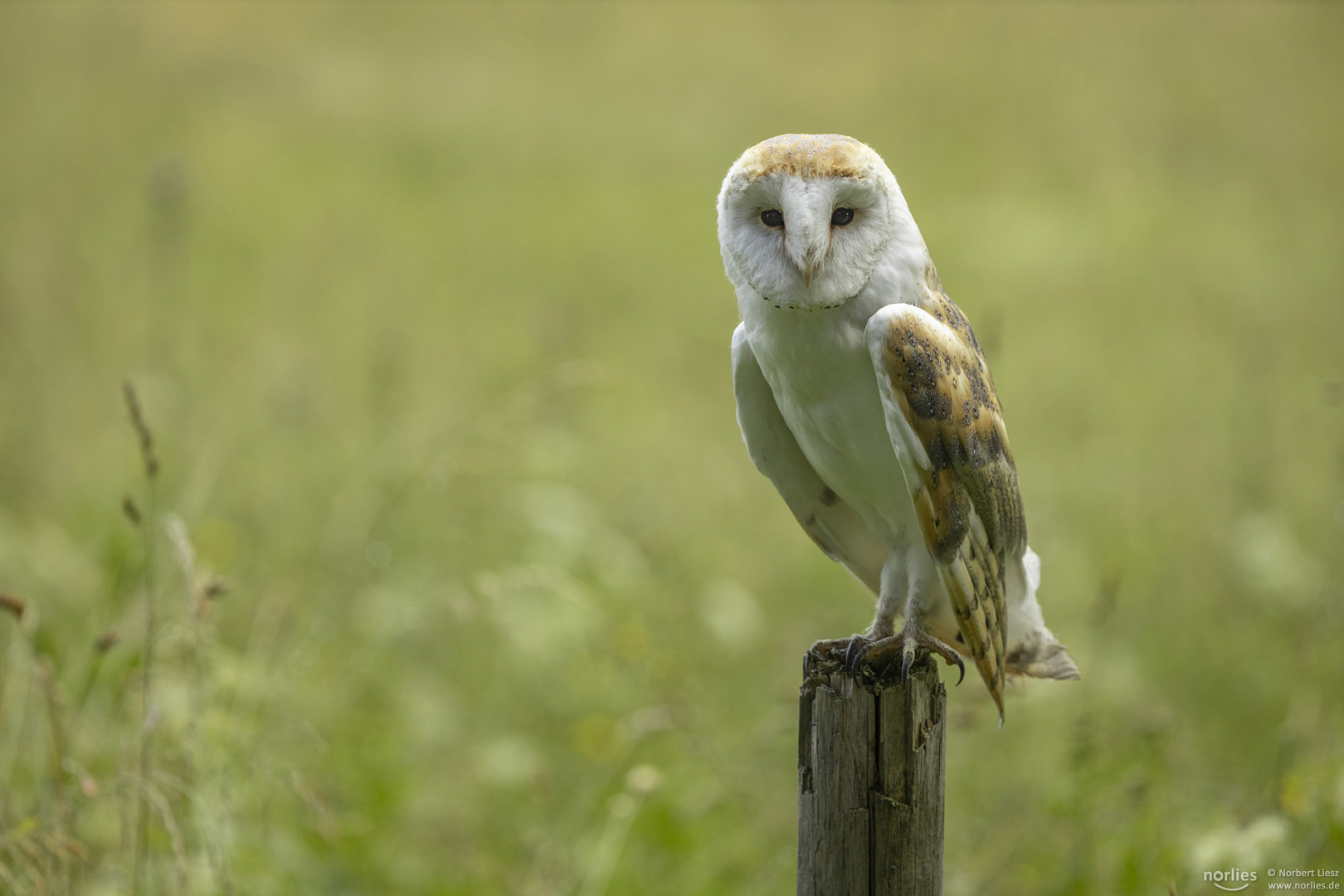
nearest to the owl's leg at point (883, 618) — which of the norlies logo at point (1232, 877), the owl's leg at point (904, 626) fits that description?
the owl's leg at point (904, 626)

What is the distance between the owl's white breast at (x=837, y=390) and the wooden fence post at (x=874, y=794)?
19.6 inches

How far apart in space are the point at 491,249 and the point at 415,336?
2.05 m

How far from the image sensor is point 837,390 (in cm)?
190

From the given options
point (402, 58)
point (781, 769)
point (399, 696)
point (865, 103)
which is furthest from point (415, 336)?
point (865, 103)

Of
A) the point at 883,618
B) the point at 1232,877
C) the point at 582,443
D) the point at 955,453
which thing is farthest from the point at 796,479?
the point at 582,443

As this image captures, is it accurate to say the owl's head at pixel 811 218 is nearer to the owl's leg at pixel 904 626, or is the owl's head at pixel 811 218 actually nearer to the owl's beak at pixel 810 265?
the owl's beak at pixel 810 265

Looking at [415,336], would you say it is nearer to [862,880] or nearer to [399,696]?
[399,696]

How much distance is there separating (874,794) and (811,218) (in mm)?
994

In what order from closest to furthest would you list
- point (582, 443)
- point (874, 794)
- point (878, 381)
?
1. point (874, 794)
2. point (878, 381)
3. point (582, 443)

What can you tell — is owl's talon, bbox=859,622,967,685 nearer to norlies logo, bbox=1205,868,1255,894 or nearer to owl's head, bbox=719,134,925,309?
owl's head, bbox=719,134,925,309

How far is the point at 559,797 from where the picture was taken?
3307 mm

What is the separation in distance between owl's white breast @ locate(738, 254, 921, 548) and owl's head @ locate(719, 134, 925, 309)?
0.07 meters

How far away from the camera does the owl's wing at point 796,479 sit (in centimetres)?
214

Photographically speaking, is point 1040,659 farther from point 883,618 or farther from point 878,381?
point 878,381
